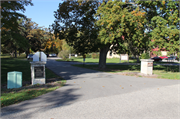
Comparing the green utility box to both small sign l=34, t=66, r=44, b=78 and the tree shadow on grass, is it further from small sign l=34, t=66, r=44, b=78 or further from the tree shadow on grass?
the tree shadow on grass

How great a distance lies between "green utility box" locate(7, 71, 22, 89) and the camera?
817 cm

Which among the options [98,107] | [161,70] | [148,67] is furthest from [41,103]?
[161,70]

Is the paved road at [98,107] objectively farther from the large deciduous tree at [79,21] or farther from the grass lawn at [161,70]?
the large deciduous tree at [79,21]

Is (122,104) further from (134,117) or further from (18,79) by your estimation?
(18,79)

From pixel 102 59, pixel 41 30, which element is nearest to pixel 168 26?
pixel 102 59

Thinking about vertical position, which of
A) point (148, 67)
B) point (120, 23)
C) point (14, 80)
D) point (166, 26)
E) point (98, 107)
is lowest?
point (98, 107)

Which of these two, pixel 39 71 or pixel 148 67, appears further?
pixel 148 67

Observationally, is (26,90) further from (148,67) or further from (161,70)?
(161,70)

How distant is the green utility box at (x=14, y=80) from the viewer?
817 centimetres

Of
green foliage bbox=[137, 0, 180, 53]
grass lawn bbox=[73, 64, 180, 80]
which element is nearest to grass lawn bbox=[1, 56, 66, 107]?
grass lawn bbox=[73, 64, 180, 80]

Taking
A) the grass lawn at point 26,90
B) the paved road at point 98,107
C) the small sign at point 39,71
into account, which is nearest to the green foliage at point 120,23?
the grass lawn at point 26,90

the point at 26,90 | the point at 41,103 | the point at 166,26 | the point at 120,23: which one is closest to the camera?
the point at 41,103

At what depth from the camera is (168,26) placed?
48.9 feet

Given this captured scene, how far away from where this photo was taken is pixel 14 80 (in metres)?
8.30
